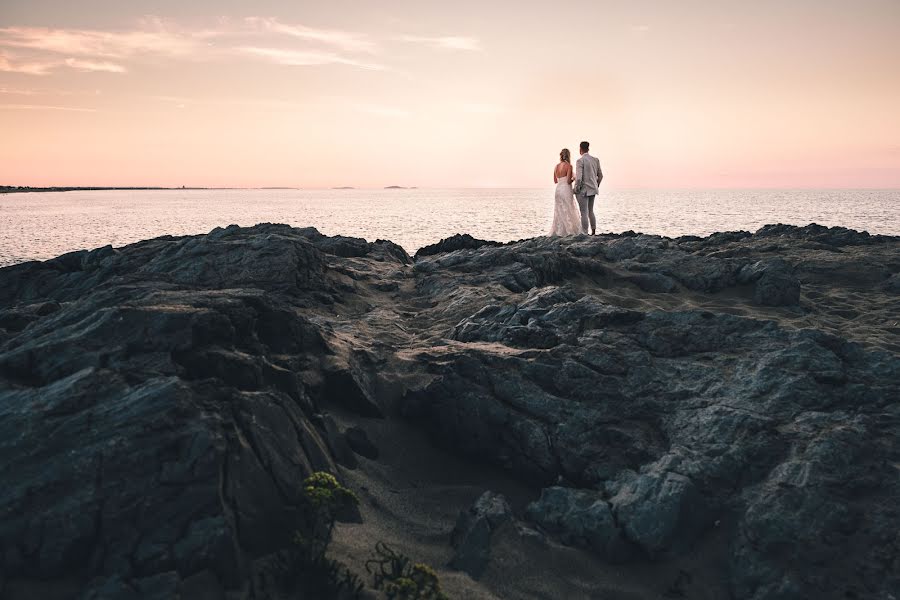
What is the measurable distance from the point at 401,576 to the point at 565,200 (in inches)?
730

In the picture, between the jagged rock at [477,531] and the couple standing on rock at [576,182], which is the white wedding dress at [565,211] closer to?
the couple standing on rock at [576,182]

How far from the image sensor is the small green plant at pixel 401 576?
5.82 m

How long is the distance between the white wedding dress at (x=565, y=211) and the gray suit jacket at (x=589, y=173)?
20.7 inches

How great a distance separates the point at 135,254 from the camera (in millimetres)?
15742

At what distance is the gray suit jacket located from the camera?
2275 centimetres

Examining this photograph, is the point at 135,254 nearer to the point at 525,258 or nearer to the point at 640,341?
the point at 525,258

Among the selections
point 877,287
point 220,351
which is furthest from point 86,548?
point 877,287

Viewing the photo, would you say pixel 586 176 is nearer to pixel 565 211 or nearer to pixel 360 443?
pixel 565 211

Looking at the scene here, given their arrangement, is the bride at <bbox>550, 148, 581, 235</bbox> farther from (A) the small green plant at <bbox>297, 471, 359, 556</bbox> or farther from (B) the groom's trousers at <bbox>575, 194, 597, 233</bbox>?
(A) the small green plant at <bbox>297, 471, 359, 556</bbox>

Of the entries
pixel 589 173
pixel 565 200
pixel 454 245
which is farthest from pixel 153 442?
pixel 589 173

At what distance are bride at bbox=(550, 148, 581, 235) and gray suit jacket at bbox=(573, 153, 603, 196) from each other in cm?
32

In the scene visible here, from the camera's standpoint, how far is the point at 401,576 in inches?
246

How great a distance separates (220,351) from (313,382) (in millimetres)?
1689

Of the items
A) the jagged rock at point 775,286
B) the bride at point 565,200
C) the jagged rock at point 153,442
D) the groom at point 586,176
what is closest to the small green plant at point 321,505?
the jagged rock at point 153,442
